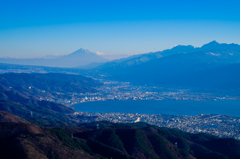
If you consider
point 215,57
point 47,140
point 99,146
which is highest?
point 215,57

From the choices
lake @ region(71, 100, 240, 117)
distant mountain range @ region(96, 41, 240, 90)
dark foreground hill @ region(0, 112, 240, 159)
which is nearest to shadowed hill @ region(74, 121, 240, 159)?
dark foreground hill @ region(0, 112, 240, 159)

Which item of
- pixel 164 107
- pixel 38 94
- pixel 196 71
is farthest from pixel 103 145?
pixel 196 71

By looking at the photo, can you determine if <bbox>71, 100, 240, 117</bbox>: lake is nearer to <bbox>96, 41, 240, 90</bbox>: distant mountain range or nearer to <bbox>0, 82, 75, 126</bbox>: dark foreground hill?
<bbox>0, 82, 75, 126</bbox>: dark foreground hill

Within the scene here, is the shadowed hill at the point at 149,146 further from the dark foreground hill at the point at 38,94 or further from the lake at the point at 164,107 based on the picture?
the lake at the point at 164,107

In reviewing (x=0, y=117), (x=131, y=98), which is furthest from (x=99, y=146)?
(x=131, y=98)

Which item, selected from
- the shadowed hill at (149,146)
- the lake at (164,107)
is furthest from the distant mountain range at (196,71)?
the shadowed hill at (149,146)

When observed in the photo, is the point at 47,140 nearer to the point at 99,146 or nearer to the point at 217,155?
the point at 99,146
